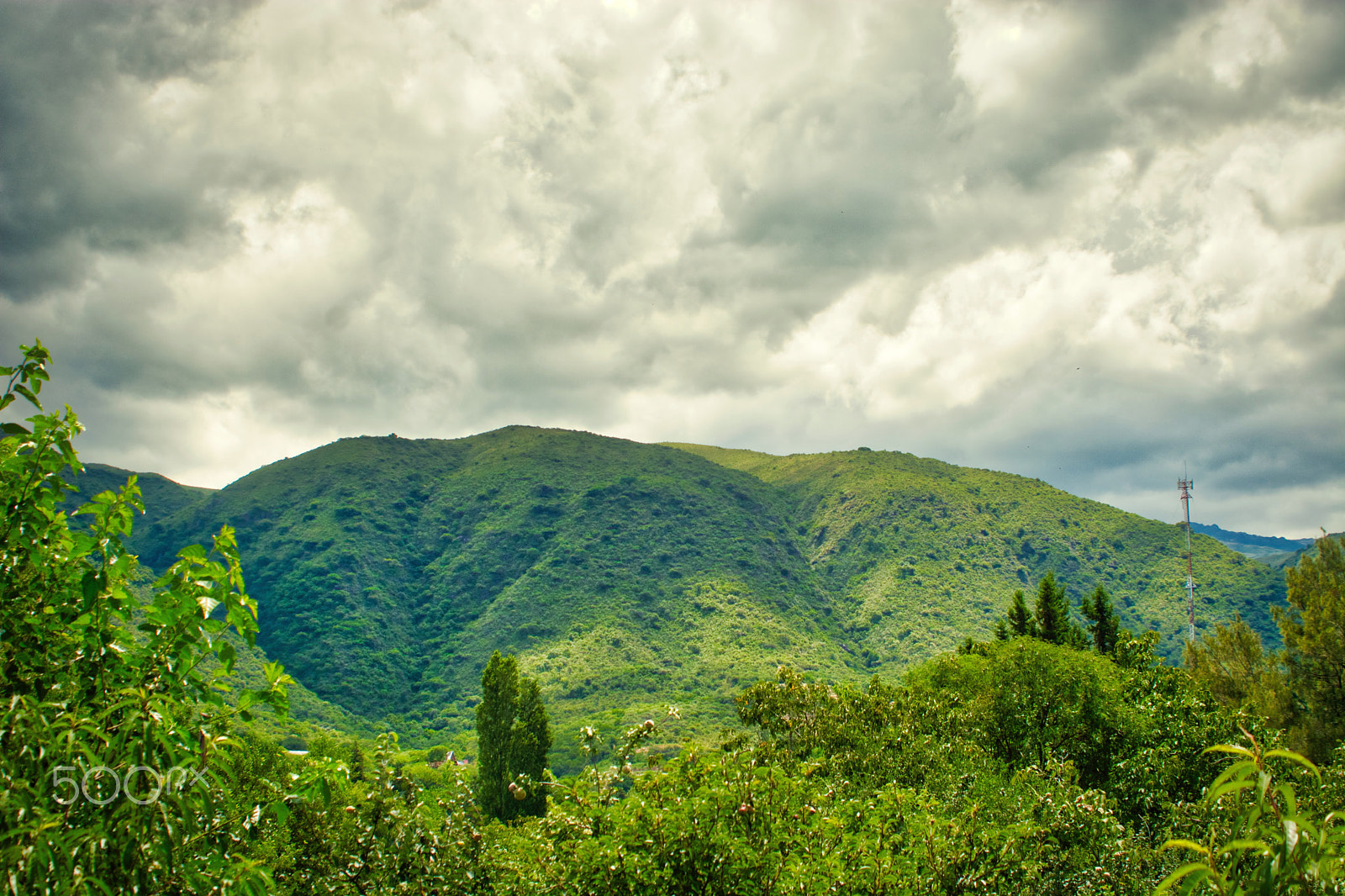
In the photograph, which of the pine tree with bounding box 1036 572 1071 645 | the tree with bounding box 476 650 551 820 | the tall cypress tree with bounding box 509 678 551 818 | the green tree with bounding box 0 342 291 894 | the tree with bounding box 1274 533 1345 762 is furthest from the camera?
the pine tree with bounding box 1036 572 1071 645

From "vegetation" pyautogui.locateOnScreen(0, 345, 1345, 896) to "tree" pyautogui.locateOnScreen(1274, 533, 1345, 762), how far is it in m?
0.16

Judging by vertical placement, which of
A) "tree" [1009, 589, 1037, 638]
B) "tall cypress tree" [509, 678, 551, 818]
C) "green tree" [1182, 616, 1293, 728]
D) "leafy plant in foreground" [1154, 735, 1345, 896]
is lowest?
"tall cypress tree" [509, 678, 551, 818]

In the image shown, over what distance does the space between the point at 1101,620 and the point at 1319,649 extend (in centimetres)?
2189

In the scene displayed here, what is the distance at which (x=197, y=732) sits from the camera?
3.96 metres

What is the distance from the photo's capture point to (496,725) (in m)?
40.7

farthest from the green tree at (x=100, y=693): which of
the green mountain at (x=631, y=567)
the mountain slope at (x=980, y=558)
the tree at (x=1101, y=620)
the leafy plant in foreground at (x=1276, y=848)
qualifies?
the mountain slope at (x=980, y=558)

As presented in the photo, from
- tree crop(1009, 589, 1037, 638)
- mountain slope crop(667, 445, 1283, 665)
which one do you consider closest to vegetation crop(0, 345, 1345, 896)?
tree crop(1009, 589, 1037, 638)

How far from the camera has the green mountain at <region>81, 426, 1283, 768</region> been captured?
10150 cm

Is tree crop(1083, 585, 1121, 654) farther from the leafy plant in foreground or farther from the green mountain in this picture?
the leafy plant in foreground

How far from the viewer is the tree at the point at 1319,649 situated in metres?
27.8

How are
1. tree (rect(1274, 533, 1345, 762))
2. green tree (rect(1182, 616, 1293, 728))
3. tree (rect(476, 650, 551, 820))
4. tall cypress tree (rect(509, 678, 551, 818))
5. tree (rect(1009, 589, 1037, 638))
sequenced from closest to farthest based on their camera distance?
tree (rect(1274, 533, 1345, 762)) < green tree (rect(1182, 616, 1293, 728)) < tree (rect(476, 650, 551, 820)) < tall cypress tree (rect(509, 678, 551, 818)) < tree (rect(1009, 589, 1037, 638))

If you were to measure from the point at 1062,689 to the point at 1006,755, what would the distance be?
3431 millimetres

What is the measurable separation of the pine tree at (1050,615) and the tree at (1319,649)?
708 inches

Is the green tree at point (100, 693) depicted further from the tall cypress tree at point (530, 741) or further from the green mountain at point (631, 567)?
the green mountain at point (631, 567)
